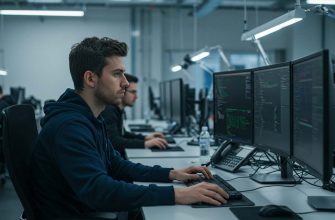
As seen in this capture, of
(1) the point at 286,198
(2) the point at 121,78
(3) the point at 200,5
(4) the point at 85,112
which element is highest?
(3) the point at 200,5

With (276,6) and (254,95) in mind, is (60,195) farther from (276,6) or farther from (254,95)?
(276,6)

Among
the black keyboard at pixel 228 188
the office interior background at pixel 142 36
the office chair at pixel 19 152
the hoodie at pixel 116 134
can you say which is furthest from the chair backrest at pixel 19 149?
the office interior background at pixel 142 36

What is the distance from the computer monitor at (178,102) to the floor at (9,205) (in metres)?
1.47

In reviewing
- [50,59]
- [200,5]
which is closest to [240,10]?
[200,5]

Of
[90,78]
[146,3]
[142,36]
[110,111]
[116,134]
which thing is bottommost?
[116,134]

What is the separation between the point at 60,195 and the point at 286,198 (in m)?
0.82

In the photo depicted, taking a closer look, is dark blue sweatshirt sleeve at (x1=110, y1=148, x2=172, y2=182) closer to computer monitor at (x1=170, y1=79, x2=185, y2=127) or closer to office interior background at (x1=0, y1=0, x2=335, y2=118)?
computer monitor at (x1=170, y1=79, x2=185, y2=127)

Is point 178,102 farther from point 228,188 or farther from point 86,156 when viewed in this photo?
point 86,156

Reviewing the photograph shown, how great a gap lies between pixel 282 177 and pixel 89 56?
1002 mm

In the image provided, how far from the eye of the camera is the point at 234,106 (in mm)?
2197

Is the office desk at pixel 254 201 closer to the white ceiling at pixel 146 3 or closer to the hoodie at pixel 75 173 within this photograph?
the hoodie at pixel 75 173

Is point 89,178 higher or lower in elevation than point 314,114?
lower

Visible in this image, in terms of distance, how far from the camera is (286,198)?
1.56 meters

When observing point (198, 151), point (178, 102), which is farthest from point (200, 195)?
point (178, 102)
